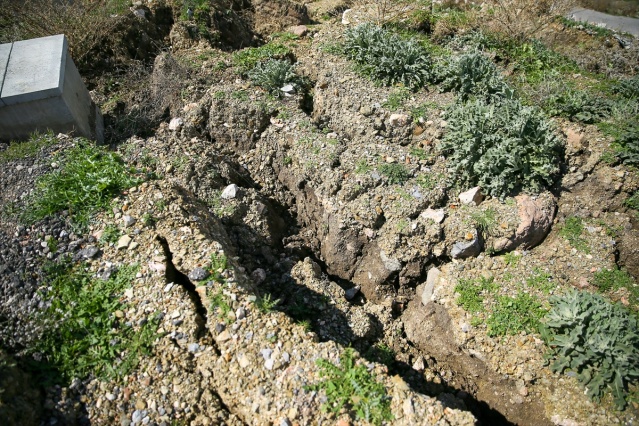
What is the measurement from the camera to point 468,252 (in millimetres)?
4277

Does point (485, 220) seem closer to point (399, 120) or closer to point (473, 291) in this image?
point (473, 291)

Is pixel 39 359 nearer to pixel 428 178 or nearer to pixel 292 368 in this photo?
pixel 292 368

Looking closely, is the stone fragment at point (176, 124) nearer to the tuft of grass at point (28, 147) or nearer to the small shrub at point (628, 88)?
the tuft of grass at point (28, 147)

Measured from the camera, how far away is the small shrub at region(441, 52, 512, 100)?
521 cm

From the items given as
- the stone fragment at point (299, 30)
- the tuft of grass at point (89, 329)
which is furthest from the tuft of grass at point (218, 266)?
the stone fragment at point (299, 30)

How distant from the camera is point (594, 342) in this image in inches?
135

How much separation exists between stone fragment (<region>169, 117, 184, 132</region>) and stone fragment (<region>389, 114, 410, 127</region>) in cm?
260

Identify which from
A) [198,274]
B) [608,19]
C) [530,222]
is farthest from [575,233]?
[608,19]

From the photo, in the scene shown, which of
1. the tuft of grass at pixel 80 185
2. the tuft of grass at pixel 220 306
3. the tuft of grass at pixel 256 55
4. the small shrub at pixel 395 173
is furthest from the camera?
the tuft of grass at pixel 256 55

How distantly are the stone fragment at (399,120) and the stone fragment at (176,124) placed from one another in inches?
102

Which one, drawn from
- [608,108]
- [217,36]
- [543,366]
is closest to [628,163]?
[608,108]

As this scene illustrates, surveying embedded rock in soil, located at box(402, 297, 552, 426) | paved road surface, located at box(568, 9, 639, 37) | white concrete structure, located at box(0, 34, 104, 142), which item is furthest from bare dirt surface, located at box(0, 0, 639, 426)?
paved road surface, located at box(568, 9, 639, 37)

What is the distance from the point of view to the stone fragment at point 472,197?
4.47 metres

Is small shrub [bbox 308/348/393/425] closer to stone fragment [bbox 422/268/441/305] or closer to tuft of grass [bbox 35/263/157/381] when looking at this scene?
tuft of grass [bbox 35/263/157/381]
